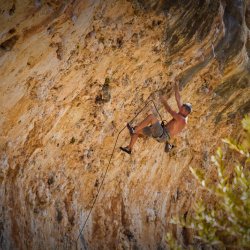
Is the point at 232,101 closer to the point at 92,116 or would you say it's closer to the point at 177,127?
the point at 177,127

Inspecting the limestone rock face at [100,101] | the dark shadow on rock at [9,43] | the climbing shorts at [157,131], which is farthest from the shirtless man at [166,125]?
the dark shadow on rock at [9,43]

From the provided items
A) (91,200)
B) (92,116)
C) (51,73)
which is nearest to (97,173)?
(91,200)

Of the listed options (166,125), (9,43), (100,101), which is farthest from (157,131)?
(9,43)

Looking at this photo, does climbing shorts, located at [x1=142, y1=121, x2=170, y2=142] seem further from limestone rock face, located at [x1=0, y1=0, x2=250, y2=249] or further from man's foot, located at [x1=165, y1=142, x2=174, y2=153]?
man's foot, located at [x1=165, y1=142, x2=174, y2=153]

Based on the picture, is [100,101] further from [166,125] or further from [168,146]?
[168,146]

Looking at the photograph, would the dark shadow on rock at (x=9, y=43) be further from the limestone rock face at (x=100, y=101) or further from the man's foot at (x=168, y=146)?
the man's foot at (x=168, y=146)
